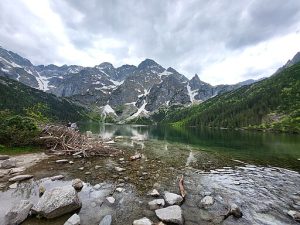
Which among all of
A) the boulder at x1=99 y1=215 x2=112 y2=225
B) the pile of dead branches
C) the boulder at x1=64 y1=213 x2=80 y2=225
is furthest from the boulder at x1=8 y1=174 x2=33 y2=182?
the boulder at x1=99 y1=215 x2=112 y2=225

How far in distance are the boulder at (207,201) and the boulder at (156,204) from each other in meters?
2.74

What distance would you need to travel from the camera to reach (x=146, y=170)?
22.1m

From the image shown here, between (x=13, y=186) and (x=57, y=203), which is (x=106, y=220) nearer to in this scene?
(x=57, y=203)

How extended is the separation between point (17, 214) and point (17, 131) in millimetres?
22066

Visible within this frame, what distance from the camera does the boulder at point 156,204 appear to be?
1281 cm

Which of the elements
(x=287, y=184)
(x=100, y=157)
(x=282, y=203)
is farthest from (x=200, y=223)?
(x=100, y=157)

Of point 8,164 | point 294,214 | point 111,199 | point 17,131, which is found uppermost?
point 17,131

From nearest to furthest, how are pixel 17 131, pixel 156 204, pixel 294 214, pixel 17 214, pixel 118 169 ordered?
pixel 17 214, pixel 294 214, pixel 156 204, pixel 118 169, pixel 17 131

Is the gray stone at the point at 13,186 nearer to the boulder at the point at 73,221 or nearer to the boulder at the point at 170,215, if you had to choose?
the boulder at the point at 73,221

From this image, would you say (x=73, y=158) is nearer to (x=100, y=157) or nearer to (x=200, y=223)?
(x=100, y=157)

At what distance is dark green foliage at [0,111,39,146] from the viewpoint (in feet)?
92.6

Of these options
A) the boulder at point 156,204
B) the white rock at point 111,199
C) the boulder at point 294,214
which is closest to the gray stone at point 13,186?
the white rock at point 111,199

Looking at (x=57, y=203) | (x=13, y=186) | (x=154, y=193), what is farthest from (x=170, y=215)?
(x=13, y=186)

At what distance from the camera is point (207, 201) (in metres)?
14.0
